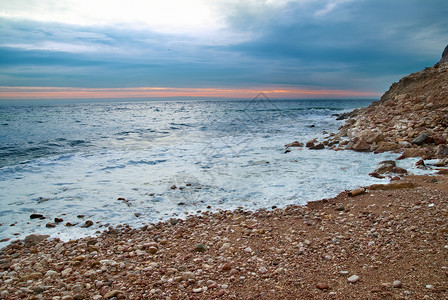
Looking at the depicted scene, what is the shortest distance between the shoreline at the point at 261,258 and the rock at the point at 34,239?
5cm

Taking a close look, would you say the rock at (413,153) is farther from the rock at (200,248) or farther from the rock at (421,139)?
the rock at (200,248)

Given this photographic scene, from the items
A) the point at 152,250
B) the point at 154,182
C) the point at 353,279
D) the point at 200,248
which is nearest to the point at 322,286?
the point at 353,279

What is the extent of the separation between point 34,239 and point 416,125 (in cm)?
1263

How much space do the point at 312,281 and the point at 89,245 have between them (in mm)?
3403

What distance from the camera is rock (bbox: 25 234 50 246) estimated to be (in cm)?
422

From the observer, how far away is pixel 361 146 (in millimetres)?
9727

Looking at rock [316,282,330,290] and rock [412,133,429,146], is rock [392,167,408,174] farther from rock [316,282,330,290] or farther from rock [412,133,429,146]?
rock [316,282,330,290]

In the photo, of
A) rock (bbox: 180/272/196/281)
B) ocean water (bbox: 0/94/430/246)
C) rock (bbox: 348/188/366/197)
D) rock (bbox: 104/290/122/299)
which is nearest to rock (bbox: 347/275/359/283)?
rock (bbox: 180/272/196/281)

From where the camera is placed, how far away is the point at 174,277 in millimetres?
3025

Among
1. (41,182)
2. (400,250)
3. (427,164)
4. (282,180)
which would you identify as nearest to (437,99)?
(427,164)

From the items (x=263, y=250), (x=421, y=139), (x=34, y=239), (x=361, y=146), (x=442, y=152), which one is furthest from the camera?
(x=361, y=146)

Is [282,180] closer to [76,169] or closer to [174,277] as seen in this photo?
[174,277]

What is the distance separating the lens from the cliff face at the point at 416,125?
8.49 metres

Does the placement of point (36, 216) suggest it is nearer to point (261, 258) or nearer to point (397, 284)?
point (261, 258)
